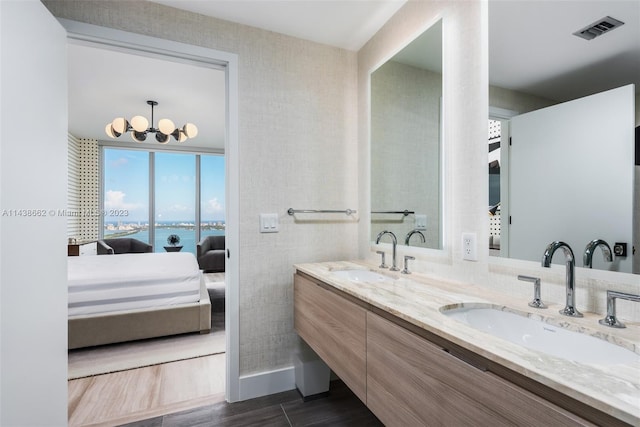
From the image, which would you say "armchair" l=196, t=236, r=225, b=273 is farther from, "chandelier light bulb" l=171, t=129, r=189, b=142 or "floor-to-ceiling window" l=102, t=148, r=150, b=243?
"chandelier light bulb" l=171, t=129, r=189, b=142

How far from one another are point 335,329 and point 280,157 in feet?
3.68

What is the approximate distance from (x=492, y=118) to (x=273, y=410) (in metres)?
1.89

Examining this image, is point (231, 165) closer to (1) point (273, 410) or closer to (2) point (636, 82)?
(1) point (273, 410)

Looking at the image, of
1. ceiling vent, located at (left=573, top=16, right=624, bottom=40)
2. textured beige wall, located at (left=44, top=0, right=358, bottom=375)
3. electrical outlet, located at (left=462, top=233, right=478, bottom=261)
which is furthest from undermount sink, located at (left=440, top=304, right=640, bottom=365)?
textured beige wall, located at (left=44, top=0, right=358, bottom=375)

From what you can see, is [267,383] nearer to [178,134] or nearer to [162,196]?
[178,134]

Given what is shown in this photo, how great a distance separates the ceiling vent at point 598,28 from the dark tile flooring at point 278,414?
1901 millimetres

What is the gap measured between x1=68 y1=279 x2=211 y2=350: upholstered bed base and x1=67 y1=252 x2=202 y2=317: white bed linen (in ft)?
0.20

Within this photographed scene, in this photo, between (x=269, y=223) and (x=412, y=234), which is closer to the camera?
(x=412, y=234)

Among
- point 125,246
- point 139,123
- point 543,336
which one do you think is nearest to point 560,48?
point 543,336

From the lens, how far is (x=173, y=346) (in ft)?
8.90

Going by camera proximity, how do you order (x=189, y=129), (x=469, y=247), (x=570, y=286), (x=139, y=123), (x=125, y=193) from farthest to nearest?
(x=125, y=193) → (x=189, y=129) → (x=139, y=123) → (x=469, y=247) → (x=570, y=286)

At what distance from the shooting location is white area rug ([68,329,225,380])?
7.63 ft

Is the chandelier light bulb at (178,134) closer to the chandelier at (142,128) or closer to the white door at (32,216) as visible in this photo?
the chandelier at (142,128)

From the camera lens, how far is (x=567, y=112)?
1.04m
